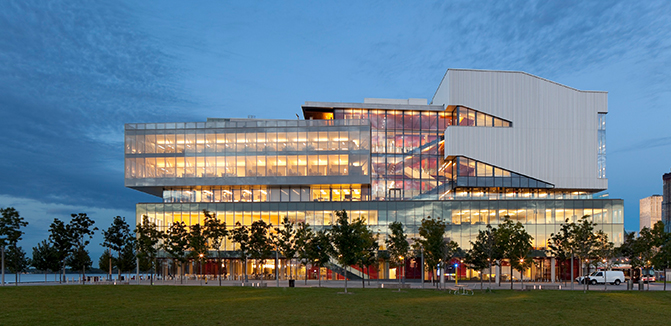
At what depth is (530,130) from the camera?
77.1 metres

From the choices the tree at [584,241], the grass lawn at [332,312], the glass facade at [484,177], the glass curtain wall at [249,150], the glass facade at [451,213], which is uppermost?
the glass curtain wall at [249,150]

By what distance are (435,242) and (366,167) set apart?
24992mm

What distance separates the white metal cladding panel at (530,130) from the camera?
75938mm

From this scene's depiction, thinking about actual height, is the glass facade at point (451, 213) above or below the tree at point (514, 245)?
above

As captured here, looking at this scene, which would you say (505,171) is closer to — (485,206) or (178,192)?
(485,206)

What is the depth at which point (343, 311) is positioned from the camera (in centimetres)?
2784

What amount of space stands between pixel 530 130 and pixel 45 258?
71.3 m

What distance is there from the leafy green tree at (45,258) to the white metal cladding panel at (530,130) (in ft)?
184

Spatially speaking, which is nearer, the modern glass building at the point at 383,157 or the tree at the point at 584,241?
the tree at the point at 584,241

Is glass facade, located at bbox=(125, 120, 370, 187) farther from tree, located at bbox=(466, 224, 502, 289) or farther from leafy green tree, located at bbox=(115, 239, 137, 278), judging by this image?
tree, located at bbox=(466, 224, 502, 289)

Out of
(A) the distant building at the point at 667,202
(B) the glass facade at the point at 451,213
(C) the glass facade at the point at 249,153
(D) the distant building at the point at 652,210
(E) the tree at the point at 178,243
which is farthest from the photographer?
(D) the distant building at the point at 652,210

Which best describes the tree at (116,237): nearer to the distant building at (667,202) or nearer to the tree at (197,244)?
the tree at (197,244)

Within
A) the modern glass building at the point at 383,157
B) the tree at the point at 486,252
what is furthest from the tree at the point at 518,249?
the modern glass building at the point at 383,157

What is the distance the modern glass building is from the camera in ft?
247
